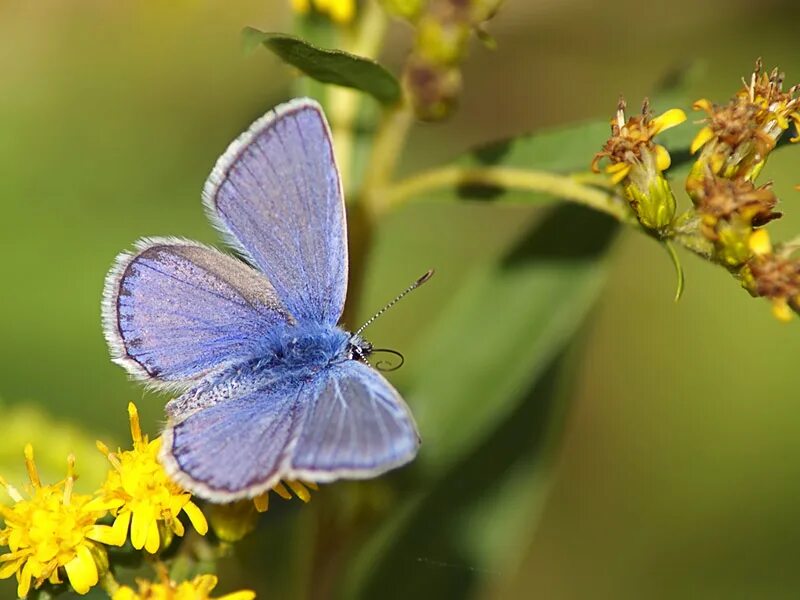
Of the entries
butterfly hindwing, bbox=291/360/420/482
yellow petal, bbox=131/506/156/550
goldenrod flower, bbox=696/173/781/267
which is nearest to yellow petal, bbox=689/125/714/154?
goldenrod flower, bbox=696/173/781/267

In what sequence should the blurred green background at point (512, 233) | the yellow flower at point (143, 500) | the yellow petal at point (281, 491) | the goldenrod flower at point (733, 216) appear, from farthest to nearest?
1. the blurred green background at point (512, 233)
2. the yellow flower at point (143, 500)
3. the yellow petal at point (281, 491)
4. the goldenrod flower at point (733, 216)

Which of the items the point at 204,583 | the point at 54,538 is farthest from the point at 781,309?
the point at 54,538

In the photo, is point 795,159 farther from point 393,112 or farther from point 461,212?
point 393,112

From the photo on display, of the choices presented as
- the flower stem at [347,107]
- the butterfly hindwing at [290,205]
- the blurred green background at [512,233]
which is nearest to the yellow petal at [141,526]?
the butterfly hindwing at [290,205]

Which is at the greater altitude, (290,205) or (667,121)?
(667,121)

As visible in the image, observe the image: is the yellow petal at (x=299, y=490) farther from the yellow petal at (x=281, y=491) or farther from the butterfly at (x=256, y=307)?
the butterfly at (x=256, y=307)

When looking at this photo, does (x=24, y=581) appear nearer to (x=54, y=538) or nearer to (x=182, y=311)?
Answer: (x=54, y=538)

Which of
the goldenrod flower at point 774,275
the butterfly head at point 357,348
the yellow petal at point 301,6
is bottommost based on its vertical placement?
the butterfly head at point 357,348
